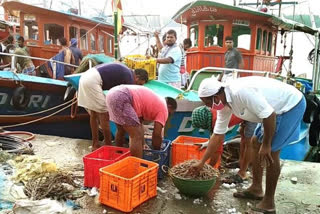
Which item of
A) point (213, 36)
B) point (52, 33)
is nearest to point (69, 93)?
point (52, 33)

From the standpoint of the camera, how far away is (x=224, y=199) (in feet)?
11.9

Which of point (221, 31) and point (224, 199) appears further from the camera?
point (221, 31)

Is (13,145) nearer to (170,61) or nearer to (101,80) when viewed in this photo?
(101,80)

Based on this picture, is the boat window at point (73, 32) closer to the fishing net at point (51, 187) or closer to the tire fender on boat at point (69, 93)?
the tire fender on boat at point (69, 93)

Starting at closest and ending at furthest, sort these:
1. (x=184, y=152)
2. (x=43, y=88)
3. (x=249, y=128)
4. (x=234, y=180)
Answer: (x=249, y=128), (x=234, y=180), (x=184, y=152), (x=43, y=88)

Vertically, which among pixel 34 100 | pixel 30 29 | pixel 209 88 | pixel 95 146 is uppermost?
pixel 30 29

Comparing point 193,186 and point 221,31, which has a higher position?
point 221,31

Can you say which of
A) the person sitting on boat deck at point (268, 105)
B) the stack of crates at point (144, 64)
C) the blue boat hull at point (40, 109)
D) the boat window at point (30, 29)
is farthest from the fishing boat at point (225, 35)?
the person sitting on boat deck at point (268, 105)

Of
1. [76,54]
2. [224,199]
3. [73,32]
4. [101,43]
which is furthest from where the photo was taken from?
[101,43]

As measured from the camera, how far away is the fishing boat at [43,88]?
22.5 ft

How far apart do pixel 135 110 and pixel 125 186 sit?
1.05m

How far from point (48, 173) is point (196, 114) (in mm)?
1892

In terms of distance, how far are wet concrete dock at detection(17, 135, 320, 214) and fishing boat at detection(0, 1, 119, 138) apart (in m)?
2.45

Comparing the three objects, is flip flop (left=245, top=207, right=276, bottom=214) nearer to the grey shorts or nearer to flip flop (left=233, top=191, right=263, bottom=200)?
flip flop (left=233, top=191, right=263, bottom=200)
